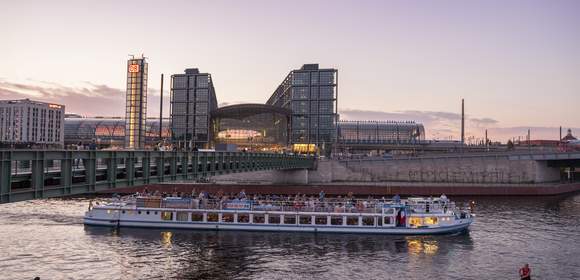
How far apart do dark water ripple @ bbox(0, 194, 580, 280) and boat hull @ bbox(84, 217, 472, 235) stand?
112cm

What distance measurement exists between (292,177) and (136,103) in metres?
86.0

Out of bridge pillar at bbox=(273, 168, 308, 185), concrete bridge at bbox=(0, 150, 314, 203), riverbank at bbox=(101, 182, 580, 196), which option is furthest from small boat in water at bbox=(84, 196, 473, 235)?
bridge pillar at bbox=(273, 168, 308, 185)

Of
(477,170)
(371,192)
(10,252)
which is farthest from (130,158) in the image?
(477,170)

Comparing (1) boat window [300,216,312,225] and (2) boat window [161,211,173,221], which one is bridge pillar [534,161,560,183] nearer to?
(1) boat window [300,216,312,225]

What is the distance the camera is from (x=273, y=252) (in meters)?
51.0

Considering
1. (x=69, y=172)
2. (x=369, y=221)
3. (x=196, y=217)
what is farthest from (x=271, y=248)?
(x=69, y=172)

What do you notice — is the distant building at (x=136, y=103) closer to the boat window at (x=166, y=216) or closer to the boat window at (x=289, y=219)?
the boat window at (x=166, y=216)

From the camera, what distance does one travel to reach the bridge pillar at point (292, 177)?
11812 centimetres

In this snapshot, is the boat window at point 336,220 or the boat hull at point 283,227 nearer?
the boat hull at point 283,227

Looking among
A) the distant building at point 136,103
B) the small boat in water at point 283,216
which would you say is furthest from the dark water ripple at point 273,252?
the distant building at point 136,103

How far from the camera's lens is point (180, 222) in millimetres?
64500

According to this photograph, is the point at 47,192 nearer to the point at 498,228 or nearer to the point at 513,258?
the point at 513,258

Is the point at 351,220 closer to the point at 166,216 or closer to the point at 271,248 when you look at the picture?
the point at 271,248

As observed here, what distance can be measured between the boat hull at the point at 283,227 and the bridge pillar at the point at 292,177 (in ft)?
177
